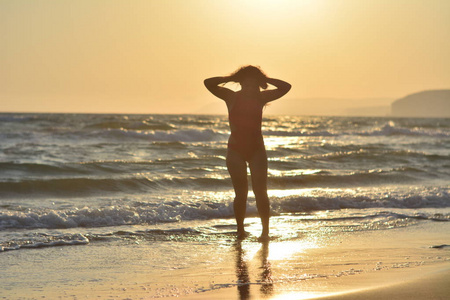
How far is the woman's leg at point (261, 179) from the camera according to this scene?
702 centimetres

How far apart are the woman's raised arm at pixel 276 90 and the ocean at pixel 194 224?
1674 mm

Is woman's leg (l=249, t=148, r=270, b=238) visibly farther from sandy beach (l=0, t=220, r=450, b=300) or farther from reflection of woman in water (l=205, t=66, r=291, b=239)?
sandy beach (l=0, t=220, r=450, b=300)

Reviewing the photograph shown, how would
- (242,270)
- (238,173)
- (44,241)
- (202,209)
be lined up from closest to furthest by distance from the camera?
1. (242,270)
2. (44,241)
3. (238,173)
4. (202,209)

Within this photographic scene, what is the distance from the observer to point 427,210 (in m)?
10.3

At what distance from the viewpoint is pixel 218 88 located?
23.1 feet

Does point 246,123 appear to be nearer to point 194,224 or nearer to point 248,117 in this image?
point 248,117

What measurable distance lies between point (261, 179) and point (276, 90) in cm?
104

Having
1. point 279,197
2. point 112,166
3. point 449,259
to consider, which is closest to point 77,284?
point 449,259

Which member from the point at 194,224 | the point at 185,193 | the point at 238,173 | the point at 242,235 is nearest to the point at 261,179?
the point at 238,173

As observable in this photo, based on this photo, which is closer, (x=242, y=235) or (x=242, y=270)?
(x=242, y=270)

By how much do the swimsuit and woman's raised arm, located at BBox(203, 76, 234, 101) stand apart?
0.47ft

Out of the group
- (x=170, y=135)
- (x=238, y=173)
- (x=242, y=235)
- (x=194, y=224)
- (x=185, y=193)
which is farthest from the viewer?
(x=170, y=135)

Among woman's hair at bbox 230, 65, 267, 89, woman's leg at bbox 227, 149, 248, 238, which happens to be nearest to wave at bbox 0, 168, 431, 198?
woman's leg at bbox 227, 149, 248, 238

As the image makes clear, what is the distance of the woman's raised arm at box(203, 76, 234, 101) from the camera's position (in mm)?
6875
